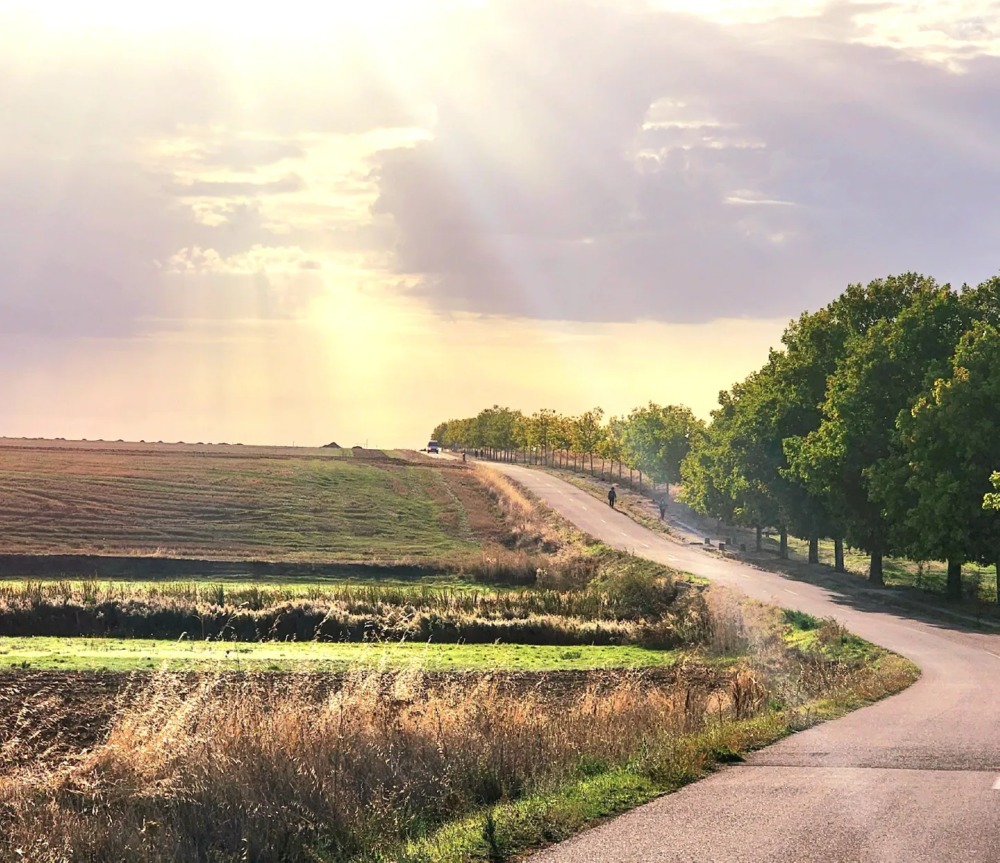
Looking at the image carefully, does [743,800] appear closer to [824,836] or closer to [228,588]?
[824,836]

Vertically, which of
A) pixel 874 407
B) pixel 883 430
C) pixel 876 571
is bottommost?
pixel 876 571

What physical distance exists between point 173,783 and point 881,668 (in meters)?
21.0

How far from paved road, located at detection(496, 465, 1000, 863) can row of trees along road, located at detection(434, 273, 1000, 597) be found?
2039 centimetres

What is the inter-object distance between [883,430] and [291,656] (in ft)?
104

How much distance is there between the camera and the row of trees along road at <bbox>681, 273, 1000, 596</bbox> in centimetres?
4575

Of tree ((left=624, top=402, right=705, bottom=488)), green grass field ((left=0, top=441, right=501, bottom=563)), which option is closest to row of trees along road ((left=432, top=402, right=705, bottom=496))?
tree ((left=624, top=402, right=705, bottom=488))

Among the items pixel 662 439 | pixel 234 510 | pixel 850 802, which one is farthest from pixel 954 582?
pixel 662 439

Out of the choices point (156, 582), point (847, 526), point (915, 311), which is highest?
point (915, 311)

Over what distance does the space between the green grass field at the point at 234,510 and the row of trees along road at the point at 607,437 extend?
1950 cm

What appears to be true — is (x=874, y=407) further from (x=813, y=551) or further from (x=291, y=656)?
(x=291, y=656)

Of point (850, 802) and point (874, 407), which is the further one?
point (874, 407)

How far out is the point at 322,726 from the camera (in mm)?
15641

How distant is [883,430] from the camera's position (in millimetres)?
54312

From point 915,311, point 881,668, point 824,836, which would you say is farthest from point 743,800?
point 915,311
